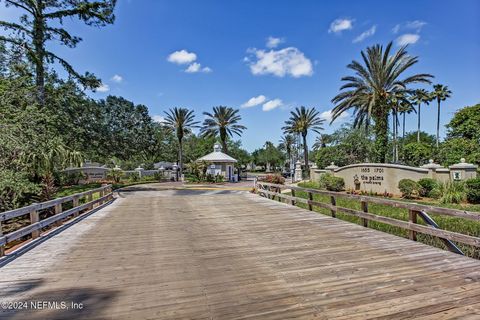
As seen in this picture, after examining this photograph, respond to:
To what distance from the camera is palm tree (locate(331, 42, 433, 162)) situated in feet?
71.7

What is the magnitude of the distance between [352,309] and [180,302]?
1.97 m

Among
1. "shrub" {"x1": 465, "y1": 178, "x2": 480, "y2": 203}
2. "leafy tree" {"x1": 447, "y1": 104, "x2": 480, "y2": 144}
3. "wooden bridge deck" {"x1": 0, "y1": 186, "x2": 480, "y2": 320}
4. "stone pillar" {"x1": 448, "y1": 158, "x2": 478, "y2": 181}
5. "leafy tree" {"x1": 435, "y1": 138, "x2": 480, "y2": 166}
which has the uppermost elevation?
"leafy tree" {"x1": 447, "y1": 104, "x2": 480, "y2": 144}

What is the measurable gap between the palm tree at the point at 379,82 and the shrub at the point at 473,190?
956 cm

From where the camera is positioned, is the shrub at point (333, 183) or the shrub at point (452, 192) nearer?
the shrub at point (452, 192)

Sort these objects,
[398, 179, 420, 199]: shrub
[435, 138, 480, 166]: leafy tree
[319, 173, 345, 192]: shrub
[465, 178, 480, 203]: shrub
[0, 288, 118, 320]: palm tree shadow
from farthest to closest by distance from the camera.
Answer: [435, 138, 480, 166]: leafy tree → [319, 173, 345, 192]: shrub → [398, 179, 420, 199]: shrub → [465, 178, 480, 203]: shrub → [0, 288, 118, 320]: palm tree shadow

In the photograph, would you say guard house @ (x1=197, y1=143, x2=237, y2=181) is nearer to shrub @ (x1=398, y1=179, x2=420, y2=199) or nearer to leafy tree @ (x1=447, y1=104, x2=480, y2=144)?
shrub @ (x1=398, y1=179, x2=420, y2=199)

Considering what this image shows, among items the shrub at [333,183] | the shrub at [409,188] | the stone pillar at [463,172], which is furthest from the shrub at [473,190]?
the shrub at [333,183]

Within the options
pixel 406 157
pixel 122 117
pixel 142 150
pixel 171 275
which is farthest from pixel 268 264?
pixel 406 157

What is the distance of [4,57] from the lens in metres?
18.2

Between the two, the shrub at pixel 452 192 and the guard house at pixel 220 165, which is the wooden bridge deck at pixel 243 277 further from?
the guard house at pixel 220 165

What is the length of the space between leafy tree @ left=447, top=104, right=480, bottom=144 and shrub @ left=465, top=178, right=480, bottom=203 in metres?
27.6

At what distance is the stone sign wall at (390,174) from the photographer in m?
16.4

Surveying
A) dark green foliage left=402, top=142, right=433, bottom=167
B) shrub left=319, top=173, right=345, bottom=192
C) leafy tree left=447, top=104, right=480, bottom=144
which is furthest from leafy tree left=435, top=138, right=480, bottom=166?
shrub left=319, top=173, right=345, bottom=192

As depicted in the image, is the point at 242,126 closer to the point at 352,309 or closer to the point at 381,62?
the point at 381,62
